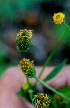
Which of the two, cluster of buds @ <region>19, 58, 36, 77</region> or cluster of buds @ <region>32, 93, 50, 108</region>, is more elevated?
cluster of buds @ <region>19, 58, 36, 77</region>

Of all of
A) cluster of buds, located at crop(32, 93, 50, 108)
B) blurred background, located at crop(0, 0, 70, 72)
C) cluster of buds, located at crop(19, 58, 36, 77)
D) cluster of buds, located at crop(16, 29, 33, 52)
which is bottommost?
cluster of buds, located at crop(32, 93, 50, 108)

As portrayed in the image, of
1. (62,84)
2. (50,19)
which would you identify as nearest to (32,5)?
(50,19)

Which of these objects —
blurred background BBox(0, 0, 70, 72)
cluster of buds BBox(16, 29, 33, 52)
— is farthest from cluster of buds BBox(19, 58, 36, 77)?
blurred background BBox(0, 0, 70, 72)

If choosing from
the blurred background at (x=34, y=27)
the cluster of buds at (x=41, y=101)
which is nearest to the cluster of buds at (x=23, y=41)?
the cluster of buds at (x=41, y=101)

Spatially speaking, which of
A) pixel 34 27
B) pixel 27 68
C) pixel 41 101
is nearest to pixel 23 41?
pixel 27 68

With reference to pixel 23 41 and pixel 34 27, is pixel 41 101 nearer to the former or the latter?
pixel 23 41

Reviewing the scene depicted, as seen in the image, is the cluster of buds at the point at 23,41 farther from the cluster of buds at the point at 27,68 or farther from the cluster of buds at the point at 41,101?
the cluster of buds at the point at 41,101

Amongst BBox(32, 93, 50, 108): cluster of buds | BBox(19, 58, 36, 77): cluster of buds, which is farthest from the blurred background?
BBox(32, 93, 50, 108): cluster of buds

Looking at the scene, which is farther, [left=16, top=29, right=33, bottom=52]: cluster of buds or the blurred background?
the blurred background

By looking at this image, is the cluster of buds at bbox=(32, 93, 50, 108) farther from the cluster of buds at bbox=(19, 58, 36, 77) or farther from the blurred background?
the blurred background

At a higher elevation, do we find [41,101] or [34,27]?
[34,27]
